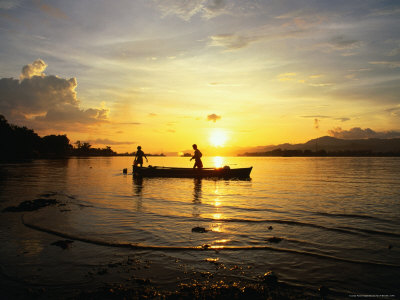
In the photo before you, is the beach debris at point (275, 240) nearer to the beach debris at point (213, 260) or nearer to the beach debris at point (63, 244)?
the beach debris at point (213, 260)

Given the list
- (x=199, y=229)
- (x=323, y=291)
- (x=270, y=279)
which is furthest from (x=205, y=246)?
(x=323, y=291)

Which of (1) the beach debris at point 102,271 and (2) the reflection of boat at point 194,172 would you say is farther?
(2) the reflection of boat at point 194,172

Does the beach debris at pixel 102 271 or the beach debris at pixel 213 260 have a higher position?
the beach debris at pixel 102 271

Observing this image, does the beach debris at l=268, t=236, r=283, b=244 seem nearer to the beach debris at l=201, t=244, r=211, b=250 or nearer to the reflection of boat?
the beach debris at l=201, t=244, r=211, b=250

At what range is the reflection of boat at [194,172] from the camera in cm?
3472

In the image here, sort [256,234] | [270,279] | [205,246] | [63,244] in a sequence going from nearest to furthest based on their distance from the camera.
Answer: [270,279] → [63,244] → [205,246] → [256,234]

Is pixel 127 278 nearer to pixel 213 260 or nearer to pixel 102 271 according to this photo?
pixel 102 271

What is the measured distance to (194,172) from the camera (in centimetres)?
3503

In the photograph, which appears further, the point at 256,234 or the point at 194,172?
the point at 194,172

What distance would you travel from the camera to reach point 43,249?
7.77m

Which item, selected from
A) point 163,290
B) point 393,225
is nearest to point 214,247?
point 163,290

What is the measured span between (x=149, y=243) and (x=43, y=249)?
316cm

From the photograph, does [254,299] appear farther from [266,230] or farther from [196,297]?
[266,230]

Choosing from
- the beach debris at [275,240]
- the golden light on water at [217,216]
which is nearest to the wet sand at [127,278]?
the beach debris at [275,240]
